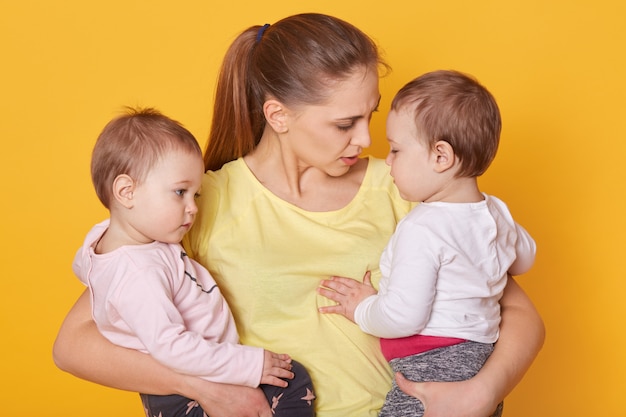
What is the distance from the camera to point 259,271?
8.39ft

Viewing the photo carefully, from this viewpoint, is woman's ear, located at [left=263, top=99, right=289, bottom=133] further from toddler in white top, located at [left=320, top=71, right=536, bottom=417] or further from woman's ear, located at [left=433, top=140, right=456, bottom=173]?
woman's ear, located at [left=433, top=140, right=456, bottom=173]

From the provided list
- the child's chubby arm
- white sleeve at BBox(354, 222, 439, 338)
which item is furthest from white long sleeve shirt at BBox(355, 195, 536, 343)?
the child's chubby arm

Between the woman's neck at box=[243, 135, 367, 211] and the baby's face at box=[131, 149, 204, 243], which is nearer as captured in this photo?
the baby's face at box=[131, 149, 204, 243]

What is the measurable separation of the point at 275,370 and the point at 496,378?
53 centimetres

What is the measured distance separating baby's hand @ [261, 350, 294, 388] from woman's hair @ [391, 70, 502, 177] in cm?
63

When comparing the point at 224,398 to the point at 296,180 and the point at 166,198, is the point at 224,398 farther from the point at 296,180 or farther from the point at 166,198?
the point at 296,180

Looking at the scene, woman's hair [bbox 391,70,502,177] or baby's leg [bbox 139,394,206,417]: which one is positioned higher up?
woman's hair [bbox 391,70,502,177]

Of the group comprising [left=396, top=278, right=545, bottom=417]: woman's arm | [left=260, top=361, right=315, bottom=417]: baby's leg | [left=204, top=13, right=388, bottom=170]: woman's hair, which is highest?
[left=204, top=13, right=388, bottom=170]: woman's hair

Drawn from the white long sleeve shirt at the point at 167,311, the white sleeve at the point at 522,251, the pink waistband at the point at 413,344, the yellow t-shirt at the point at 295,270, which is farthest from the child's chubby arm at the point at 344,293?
the white sleeve at the point at 522,251

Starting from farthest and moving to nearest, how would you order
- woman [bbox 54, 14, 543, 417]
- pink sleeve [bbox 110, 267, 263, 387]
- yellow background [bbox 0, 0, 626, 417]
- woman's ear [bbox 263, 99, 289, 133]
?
yellow background [bbox 0, 0, 626, 417] → woman's ear [bbox 263, 99, 289, 133] → woman [bbox 54, 14, 543, 417] → pink sleeve [bbox 110, 267, 263, 387]

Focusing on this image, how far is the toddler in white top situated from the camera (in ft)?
7.43

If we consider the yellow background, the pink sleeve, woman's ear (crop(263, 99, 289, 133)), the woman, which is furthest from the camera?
the yellow background

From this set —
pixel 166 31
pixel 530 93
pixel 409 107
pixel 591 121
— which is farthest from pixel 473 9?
pixel 409 107

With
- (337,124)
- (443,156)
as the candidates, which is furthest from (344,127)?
(443,156)
